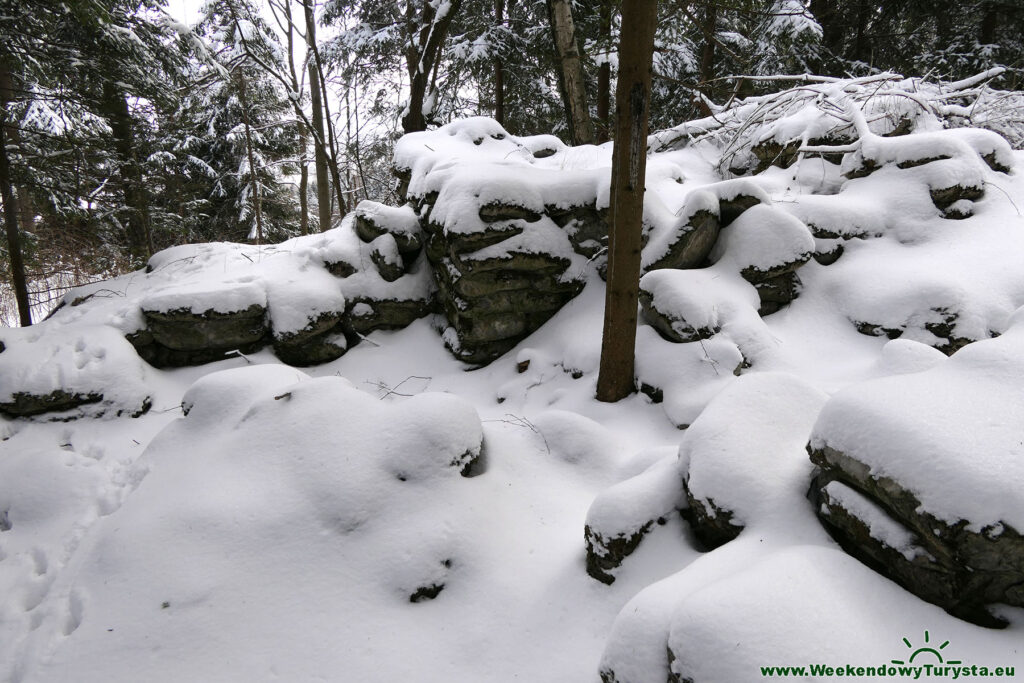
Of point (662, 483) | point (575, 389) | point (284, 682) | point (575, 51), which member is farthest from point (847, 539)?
point (575, 51)

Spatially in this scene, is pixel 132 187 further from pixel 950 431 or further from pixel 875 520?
pixel 950 431

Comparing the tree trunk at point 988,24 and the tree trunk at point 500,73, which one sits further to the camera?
the tree trunk at point 988,24

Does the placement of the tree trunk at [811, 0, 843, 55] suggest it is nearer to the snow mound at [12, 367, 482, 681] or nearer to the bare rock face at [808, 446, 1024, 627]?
the bare rock face at [808, 446, 1024, 627]

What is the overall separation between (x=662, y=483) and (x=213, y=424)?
3.34 metres

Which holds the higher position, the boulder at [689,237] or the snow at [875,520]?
the boulder at [689,237]

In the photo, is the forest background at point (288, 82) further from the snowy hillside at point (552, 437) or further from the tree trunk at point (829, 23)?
the snowy hillside at point (552, 437)

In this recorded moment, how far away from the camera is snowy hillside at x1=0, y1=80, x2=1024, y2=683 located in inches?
78.5

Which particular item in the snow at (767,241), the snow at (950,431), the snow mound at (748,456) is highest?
the snow at (767,241)

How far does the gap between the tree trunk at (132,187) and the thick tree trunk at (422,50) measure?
4.73 m

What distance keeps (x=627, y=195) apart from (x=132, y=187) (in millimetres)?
9554

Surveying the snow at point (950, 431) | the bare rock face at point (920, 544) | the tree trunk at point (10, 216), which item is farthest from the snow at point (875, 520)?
the tree trunk at point (10, 216)

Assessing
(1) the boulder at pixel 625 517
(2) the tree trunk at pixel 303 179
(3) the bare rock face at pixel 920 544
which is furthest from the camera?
(2) the tree trunk at pixel 303 179

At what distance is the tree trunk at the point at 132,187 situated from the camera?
894 cm

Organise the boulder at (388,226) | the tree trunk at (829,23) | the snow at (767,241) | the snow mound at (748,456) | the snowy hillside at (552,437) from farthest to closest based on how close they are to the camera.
Answer: the tree trunk at (829,23) < the boulder at (388,226) < the snow at (767,241) < the snow mound at (748,456) < the snowy hillside at (552,437)
